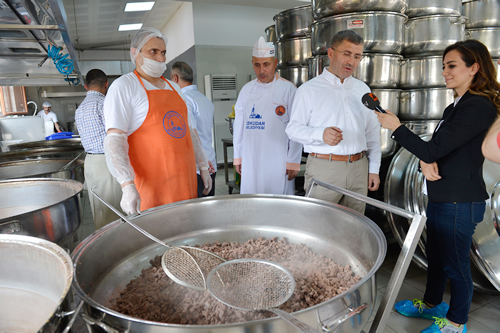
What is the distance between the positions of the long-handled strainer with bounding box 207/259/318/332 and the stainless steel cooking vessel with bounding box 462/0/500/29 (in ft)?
9.90

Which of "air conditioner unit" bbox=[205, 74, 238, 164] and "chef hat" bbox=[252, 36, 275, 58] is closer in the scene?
"chef hat" bbox=[252, 36, 275, 58]

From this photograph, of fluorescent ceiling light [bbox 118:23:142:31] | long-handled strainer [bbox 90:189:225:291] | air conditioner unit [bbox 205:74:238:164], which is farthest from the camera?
fluorescent ceiling light [bbox 118:23:142:31]

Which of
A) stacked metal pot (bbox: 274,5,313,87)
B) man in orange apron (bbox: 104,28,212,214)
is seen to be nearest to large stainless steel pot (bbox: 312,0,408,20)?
stacked metal pot (bbox: 274,5,313,87)

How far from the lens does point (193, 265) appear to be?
1.00 m

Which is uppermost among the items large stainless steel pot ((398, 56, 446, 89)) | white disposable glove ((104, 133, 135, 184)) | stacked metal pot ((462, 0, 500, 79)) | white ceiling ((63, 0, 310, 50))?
white ceiling ((63, 0, 310, 50))

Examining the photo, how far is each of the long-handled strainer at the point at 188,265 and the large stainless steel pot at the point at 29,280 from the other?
0.77 feet

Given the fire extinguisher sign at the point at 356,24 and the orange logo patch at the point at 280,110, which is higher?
the fire extinguisher sign at the point at 356,24

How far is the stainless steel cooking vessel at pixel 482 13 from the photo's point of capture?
106 inches

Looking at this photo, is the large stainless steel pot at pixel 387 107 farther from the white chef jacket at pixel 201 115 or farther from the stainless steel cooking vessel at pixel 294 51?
the white chef jacket at pixel 201 115

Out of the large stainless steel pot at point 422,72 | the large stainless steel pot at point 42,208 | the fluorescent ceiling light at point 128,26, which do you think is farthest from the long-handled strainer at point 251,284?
the fluorescent ceiling light at point 128,26

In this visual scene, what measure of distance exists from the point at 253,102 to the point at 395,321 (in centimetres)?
180

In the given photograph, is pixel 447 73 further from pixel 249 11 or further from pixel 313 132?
pixel 249 11

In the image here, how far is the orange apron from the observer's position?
4.91 feet

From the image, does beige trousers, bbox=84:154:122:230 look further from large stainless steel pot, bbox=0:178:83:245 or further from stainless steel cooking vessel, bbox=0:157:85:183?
large stainless steel pot, bbox=0:178:83:245
